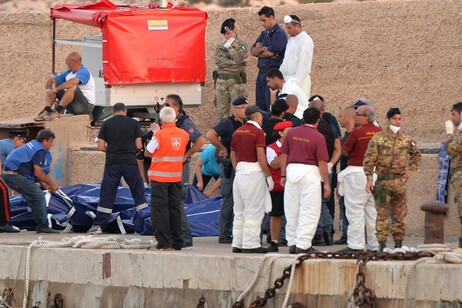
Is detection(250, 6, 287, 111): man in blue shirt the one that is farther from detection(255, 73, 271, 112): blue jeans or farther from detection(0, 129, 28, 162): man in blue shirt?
detection(0, 129, 28, 162): man in blue shirt

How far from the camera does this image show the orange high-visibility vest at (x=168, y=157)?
53.5 ft

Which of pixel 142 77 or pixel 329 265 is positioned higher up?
pixel 142 77

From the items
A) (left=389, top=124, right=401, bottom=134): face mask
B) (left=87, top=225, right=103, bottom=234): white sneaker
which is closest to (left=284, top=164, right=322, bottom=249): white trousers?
(left=389, top=124, right=401, bottom=134): face mask

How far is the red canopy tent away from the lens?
23.1 m

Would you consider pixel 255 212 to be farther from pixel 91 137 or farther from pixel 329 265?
pixel 91 137

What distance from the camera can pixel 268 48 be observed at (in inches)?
887

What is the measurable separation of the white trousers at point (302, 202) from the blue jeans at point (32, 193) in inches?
189

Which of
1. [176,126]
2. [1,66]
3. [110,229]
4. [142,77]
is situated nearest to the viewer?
[176,126]

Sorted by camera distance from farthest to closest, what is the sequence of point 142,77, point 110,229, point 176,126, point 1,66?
point 1,66 → point 142,77 → point 110,229 → point 176,126

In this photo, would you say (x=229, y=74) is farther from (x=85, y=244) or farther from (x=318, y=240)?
(x=85, y=244)

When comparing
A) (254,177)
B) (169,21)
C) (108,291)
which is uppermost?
(169,21)

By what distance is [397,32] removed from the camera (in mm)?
27109

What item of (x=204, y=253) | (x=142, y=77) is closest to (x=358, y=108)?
(x=204, y=253)

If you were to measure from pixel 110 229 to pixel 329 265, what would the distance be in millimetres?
5643
